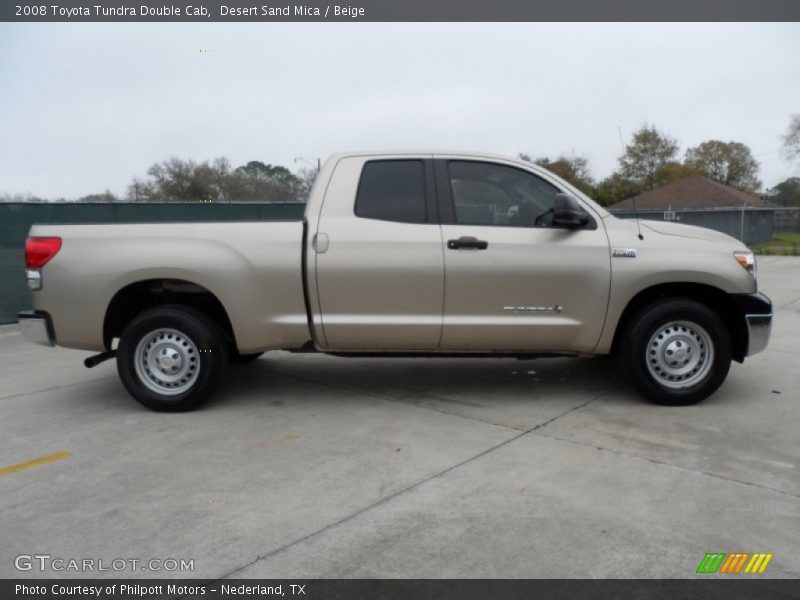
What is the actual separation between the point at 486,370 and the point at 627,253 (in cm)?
198

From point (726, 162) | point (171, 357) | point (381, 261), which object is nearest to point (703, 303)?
point (381, 261)

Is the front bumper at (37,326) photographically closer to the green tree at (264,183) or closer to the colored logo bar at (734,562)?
the colored logo bar at (734,562)

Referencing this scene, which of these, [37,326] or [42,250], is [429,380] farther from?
[42,250]

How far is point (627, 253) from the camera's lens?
17.0ft

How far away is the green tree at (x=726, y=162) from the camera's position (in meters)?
73.6

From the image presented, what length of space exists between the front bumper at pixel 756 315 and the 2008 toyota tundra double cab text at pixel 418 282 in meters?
0.01

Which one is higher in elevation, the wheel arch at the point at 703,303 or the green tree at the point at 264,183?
the green tree at the point at 264,183

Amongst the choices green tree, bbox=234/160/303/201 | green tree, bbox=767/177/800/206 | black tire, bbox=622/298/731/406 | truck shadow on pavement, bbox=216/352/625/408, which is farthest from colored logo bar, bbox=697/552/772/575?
Answer: green tree, bbox=767/177/800/206

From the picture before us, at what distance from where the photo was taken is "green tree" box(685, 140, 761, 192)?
7362 cm

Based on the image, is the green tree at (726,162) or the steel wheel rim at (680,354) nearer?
the steel wheel rim at (680,354)

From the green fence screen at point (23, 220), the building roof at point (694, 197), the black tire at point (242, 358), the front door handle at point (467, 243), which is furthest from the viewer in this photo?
the building roof at point (694, 197)

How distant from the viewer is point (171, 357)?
5309 mm

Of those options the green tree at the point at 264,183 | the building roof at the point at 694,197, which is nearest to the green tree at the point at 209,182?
the green tree at the point at 264,183

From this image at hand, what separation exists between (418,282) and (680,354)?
84.0 inches
